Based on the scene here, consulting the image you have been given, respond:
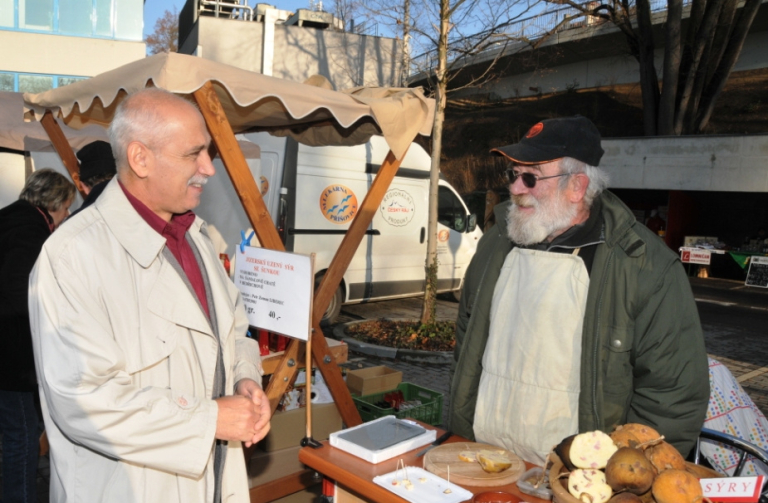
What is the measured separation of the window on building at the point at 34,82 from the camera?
2091cm

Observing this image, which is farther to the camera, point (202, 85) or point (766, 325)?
point (766, 325)

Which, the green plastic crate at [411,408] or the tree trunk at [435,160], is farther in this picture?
the tree trunk at [435,160]

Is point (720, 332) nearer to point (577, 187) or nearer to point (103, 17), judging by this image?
point (577, 187)

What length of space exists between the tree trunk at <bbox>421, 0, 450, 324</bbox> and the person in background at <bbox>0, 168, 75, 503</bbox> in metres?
6.02

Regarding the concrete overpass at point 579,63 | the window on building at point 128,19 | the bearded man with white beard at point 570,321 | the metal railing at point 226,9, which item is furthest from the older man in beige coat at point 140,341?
the metal railing at point 226,9

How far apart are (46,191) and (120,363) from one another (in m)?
2.63

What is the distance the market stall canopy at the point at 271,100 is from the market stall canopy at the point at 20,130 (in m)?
1.69

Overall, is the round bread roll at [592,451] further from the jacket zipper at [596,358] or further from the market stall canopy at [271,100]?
the market stall canopy at [271,100]

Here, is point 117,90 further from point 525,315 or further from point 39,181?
point 525,315

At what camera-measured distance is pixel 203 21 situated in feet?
88.6

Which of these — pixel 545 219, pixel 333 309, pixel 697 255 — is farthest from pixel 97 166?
pixel 697 255

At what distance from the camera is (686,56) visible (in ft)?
73.3

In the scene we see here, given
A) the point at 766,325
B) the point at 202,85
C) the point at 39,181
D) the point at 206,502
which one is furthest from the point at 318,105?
the point at 766,325

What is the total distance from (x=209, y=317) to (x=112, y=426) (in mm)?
492
